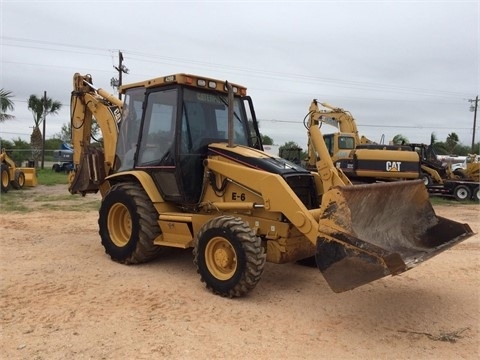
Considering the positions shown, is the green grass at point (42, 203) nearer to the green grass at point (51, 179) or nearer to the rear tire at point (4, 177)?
the rear tire at point (4, 177)

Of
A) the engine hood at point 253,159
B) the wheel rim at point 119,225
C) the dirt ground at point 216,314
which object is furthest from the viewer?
the wheel rim at point 119,225

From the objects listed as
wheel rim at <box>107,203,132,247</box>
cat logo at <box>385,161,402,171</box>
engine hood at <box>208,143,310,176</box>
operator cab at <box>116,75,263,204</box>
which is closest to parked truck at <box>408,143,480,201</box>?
cat logo at <box>385,161,402,171</box>

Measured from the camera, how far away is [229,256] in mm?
5387

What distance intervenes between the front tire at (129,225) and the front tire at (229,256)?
1107mm

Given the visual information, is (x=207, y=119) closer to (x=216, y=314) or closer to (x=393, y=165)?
(x=216, y=314)

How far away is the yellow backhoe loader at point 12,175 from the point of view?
58.4 ft

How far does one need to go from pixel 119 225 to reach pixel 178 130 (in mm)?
1839

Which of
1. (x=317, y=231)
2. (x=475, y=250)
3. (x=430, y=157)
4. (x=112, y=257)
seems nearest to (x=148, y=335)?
(x=317, y=231)

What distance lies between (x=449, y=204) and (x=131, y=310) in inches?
589

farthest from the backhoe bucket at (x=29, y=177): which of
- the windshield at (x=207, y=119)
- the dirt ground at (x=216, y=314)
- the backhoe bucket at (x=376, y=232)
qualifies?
the backhoe bucket at (x=376, y=232)

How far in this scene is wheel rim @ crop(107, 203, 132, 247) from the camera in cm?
685

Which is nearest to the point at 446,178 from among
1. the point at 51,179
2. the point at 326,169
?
the point at 326,169

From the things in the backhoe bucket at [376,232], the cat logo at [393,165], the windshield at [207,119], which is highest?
the windshield at [207,119]

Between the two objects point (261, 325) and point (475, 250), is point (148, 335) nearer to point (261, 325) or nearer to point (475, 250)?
point (261, 325)
